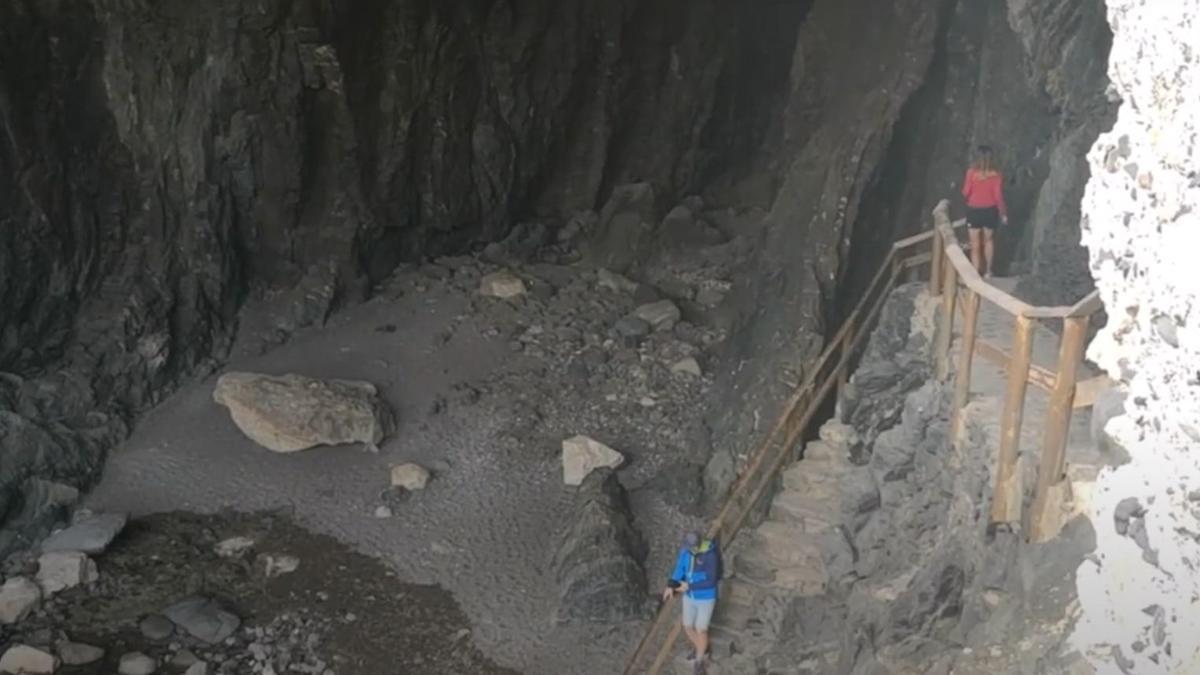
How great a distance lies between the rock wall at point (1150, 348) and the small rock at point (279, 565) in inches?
444

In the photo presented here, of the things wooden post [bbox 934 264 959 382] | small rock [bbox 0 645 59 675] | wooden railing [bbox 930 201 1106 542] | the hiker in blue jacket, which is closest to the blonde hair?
wooden post [bbox 934 264 959 382]

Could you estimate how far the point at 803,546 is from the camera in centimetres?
1015

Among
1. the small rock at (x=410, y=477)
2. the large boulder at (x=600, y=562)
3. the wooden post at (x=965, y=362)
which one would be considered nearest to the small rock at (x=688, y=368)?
the large boulder at (x=600, y=562)

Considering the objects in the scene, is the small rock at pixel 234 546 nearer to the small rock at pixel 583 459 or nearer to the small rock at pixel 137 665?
the small rock at pixel 137 665

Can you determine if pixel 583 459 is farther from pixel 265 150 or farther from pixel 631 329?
pixel 265 150

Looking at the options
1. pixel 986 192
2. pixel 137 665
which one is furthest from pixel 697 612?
pixel 137 665

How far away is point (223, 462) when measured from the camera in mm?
17234

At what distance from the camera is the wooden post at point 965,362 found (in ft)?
26.2

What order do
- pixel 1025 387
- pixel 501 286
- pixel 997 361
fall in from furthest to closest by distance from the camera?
pixel 501 286
pixel 997 361
pixel 1025 387

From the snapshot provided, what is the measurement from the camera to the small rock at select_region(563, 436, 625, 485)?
653 inches

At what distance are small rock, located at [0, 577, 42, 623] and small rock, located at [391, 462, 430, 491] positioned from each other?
4.56m

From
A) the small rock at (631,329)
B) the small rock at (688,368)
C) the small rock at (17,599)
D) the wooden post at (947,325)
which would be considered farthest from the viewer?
the small rock at (631,329)

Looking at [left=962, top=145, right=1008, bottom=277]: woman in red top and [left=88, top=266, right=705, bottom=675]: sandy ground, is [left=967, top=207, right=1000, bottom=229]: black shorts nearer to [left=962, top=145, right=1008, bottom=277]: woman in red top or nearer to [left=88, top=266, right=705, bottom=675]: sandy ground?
[left=962, top=145, right=1008, bottom=277]: woman in red top

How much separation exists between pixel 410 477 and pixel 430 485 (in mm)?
291
